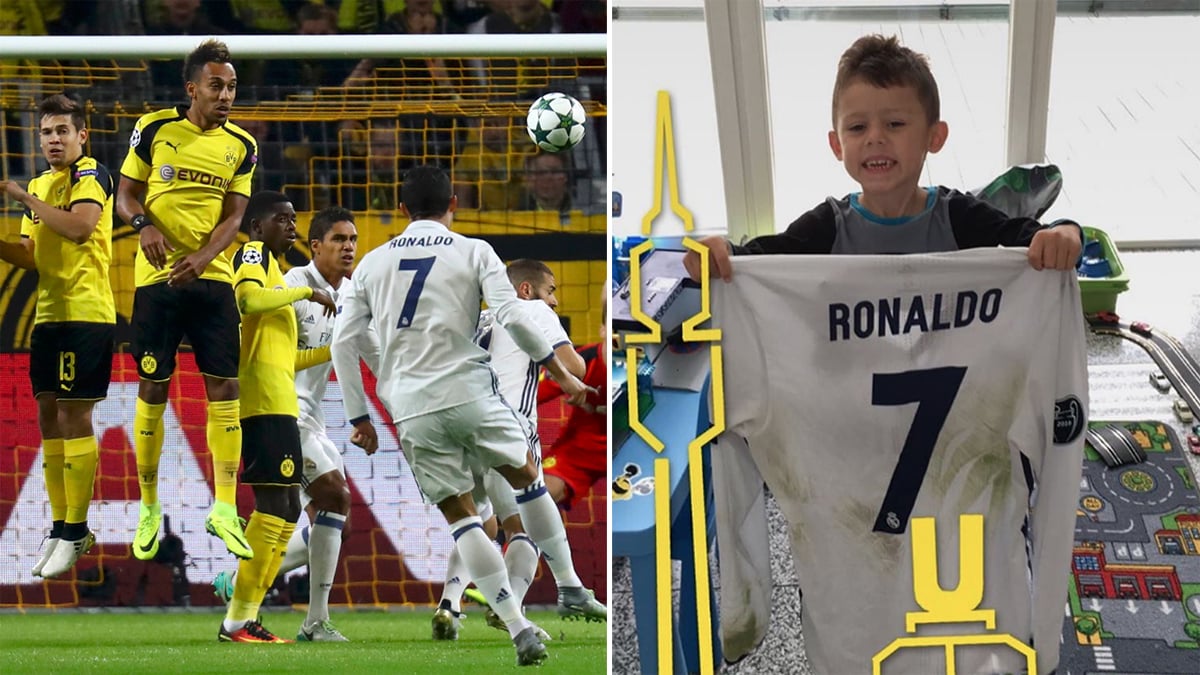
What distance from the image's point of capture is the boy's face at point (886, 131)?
7.16 ft

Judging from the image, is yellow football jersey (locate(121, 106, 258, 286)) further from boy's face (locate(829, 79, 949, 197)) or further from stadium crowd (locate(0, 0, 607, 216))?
boy's face (locate(829, 79, 949, 197))

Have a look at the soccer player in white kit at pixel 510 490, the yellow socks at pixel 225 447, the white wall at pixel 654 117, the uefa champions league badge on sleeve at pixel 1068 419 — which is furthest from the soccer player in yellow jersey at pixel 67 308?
the uefa champions league badge on sleeve at pixel 1068 419

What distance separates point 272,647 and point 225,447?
39 centimetres

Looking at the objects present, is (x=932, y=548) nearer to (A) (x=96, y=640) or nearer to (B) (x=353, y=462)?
(B) (x=353, y=462)

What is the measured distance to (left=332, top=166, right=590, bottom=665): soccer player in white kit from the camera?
2457mm

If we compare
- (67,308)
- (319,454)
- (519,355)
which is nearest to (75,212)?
(67,308)

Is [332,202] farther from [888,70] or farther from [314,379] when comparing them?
[888,70]

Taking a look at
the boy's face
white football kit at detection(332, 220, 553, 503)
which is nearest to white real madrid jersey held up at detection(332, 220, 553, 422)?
white football kit at detection(332, 220, 553, 503)

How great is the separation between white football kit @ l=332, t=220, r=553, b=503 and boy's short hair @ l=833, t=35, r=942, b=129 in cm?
71

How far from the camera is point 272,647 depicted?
2502 millimetres

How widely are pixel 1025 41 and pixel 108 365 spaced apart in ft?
5.83

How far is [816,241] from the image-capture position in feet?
7.22
